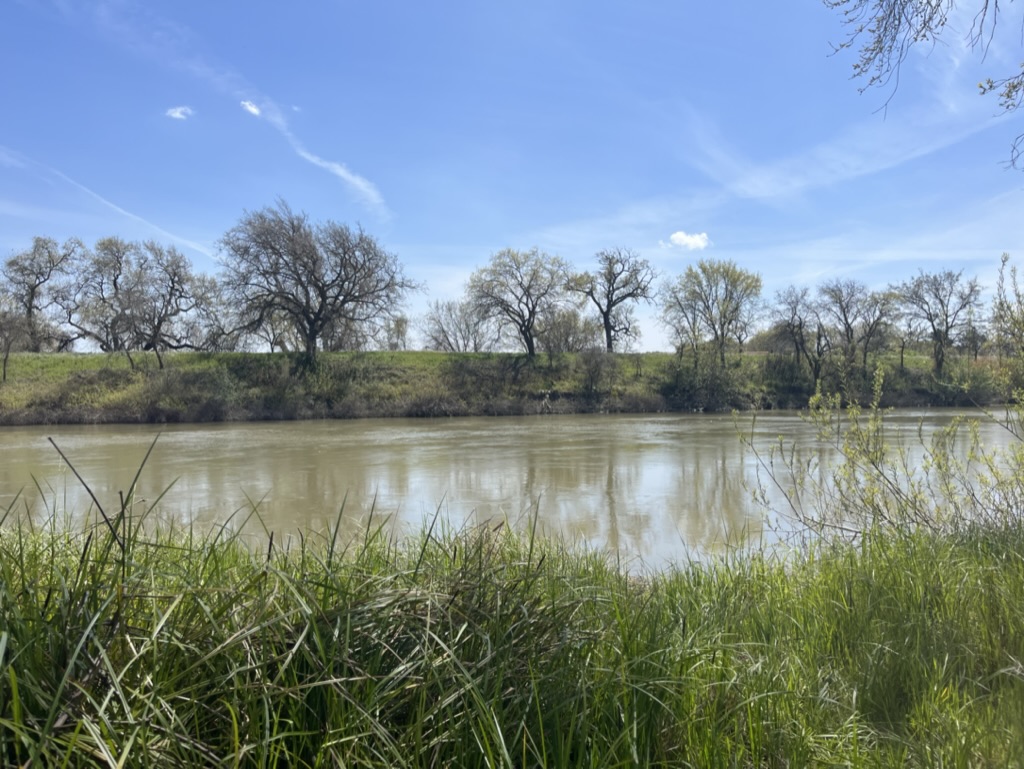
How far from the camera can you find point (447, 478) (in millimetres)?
14891

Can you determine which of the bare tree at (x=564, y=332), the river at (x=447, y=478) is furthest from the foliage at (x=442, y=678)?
the bare tree at (x=564, y=332)

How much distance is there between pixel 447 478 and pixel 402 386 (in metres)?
28.7

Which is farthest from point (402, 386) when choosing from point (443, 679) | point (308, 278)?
point (443, 679)

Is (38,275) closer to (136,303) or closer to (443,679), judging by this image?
(136,303)

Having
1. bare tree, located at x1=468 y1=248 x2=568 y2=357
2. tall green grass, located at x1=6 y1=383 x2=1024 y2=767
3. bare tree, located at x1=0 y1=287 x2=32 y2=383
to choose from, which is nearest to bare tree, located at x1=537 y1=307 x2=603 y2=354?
bare tree, located at x1=468 y1=248 x2=568 y2=357

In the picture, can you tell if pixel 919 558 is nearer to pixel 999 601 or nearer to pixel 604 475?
pixel 999 601

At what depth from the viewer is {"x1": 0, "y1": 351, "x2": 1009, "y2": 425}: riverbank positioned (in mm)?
35531

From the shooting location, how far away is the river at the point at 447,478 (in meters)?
9.42

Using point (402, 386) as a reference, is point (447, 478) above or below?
below

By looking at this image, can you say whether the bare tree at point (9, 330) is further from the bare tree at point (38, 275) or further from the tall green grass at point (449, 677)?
the tall green grass at point (449, 677)

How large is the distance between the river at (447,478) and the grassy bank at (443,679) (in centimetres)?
85

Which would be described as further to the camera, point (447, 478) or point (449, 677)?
point (447, 478)

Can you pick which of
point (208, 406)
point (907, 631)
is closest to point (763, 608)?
point (907, 631)

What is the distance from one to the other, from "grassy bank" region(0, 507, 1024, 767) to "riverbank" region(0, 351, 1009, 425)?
3095cm
